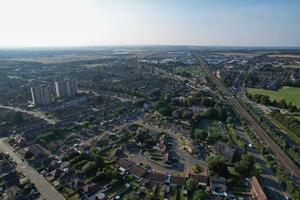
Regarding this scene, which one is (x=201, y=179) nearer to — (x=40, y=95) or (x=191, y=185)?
(x=191, y=185)

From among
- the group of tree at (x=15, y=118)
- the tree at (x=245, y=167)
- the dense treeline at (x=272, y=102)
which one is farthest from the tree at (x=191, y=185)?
the dense treeline at (x=272, y=102)

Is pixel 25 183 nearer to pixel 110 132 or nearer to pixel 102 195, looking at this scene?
pixel 102 195

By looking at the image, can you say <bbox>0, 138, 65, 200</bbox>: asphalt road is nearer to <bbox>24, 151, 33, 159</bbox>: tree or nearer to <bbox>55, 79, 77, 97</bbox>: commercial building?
<bbox>24, 151, 33, 159</bbox>: tree

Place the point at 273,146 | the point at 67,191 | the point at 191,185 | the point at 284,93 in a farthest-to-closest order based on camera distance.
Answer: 1. the point at 284,93
2. the point at 273,146
3. the point at 67,191
4. the point at 191,185

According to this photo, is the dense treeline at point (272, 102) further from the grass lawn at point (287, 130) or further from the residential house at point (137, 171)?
the residential house at point (137, 171)

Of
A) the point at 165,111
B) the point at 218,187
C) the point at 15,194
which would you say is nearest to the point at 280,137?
the point at 218,187
